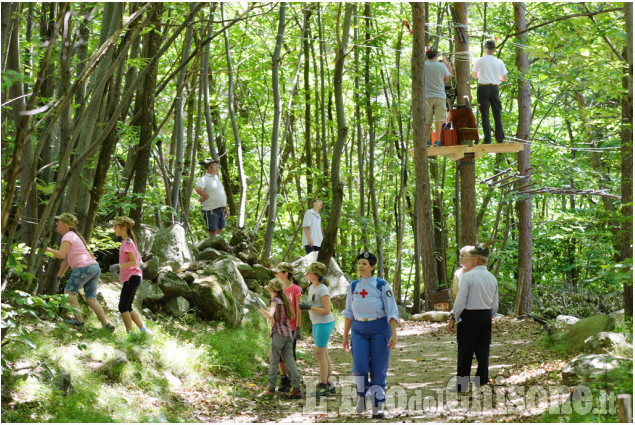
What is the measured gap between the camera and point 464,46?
1413 cm

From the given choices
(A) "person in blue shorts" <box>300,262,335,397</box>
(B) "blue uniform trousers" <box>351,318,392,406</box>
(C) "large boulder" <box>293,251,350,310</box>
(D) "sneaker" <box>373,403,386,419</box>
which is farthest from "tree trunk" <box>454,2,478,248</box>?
(D) "sneaker" <box>373,403,386,419</box>

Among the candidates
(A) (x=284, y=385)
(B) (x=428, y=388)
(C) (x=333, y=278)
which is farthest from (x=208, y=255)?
(B) (x=428, y=388)

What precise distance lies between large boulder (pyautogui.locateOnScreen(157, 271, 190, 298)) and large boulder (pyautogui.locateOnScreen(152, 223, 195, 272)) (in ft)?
3.16

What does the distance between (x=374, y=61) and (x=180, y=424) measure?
47.4 ft

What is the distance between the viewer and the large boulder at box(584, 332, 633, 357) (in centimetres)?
700

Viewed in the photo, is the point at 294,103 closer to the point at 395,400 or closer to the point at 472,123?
the point at 472,123

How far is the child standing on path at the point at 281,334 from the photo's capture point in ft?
24.8

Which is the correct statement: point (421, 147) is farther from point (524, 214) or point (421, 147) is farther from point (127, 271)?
point (127, 271)

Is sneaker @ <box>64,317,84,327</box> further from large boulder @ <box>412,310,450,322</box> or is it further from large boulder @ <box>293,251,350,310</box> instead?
large boulder @ <box>412,310,450,322</box>

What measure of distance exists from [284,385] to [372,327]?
6.17 ft

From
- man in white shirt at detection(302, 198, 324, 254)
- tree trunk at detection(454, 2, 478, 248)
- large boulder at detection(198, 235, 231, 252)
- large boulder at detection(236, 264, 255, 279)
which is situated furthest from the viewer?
tree trunk at detection(454, 2, 478, 248)

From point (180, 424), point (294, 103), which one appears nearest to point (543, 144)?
point (294, 103)

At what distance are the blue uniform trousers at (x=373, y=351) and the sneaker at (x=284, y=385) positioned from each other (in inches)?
57.8

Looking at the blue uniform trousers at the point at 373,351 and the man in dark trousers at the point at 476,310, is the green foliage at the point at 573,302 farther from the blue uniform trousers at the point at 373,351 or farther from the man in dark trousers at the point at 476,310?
the blue uniform trousers at the point at 373,351
